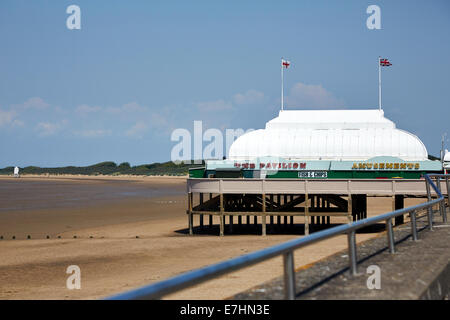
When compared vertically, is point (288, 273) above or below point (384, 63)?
below

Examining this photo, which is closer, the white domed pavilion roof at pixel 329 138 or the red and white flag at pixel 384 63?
the white domed pavilion roof at pixel 329 138

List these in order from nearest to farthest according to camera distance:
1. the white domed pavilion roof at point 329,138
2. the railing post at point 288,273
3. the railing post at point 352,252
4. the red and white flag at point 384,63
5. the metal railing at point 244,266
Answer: the metal railing at point 244,266
the railing post at point 288,273
the railing post at point 352,252
the white domed pavilion roof at point 329,138
the red and white flag at point 384,63

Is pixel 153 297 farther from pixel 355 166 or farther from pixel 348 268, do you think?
pixel 355 166

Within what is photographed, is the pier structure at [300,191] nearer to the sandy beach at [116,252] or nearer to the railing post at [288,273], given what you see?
the sandy beach at [116,252]

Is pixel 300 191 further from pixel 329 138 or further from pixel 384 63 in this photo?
pixel 384 63

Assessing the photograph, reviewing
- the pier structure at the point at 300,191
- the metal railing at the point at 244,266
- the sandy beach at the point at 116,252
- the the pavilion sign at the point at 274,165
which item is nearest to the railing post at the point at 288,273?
Result: the metal railing at the point at 244,266

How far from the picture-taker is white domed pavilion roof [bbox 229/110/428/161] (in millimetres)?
39469

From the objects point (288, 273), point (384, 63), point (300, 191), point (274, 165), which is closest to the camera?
point (288, 273)

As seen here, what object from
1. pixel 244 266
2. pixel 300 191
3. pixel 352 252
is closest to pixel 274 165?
pixel 300 191

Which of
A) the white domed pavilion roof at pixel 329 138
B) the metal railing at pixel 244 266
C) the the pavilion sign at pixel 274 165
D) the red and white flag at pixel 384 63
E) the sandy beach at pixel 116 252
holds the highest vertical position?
the red and white flag at pixel 384 63

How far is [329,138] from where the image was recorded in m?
40.5

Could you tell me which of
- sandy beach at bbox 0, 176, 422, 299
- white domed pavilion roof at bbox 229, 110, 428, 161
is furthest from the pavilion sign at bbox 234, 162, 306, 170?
sandy beach at bbox 0, 176, 422, 299

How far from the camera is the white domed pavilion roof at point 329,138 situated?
3947 cm
